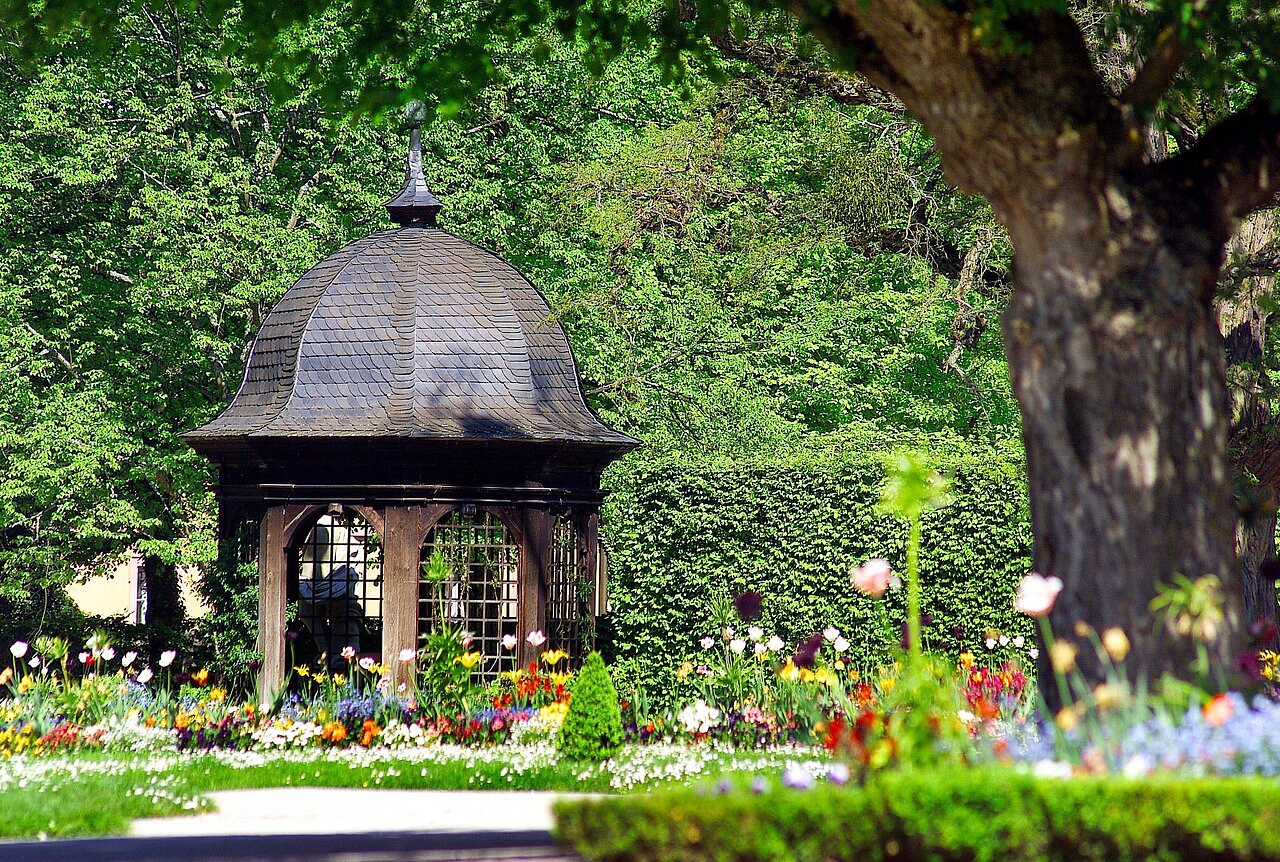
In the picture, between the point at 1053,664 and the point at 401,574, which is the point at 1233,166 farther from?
the point at 401,574

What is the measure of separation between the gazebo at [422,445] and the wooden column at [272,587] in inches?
0.7

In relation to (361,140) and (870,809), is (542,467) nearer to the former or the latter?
(361,140)

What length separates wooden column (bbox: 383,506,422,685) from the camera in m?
13.5

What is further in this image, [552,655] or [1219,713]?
[552,655]

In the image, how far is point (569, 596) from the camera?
14430 millimetres

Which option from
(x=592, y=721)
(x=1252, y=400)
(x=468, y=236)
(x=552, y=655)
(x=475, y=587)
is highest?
(x=468, y=236)

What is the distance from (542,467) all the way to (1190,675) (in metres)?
8.48

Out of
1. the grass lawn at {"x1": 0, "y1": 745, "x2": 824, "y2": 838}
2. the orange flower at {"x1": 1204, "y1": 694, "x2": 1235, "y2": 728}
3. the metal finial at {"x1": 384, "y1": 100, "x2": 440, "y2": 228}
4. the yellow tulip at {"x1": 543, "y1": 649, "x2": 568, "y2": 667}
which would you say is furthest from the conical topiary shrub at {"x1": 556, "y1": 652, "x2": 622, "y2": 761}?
the metal finial at {"x1": 384, "y1": 100, "x2": 440, "y2": 228}

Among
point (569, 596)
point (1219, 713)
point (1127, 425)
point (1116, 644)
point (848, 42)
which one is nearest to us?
point (1219, 713)

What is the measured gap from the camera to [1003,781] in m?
4.59

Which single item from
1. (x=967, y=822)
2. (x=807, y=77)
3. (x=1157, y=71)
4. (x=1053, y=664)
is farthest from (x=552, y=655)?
(x=967, y=822)

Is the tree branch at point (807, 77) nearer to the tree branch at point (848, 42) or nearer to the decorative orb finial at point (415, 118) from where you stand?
the decorative orb finial at point (415, 118)

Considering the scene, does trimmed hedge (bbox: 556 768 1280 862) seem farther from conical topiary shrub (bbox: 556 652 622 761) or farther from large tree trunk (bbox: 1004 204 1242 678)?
conical topiary shrub (bbox: 556 652 622 761)

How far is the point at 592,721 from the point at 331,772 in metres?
1.78
